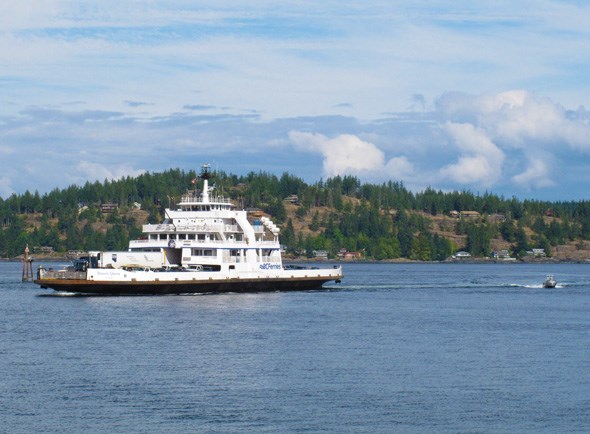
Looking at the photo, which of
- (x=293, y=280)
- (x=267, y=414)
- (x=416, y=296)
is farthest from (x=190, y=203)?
(x=267, y=414)

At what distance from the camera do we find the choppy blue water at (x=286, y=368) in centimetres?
4459

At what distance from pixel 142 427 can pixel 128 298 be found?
57.5 m

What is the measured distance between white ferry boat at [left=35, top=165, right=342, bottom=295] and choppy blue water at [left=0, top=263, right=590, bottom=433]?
4.04m

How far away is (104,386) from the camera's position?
5106 centimetres

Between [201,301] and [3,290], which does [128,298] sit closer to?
[201,301]

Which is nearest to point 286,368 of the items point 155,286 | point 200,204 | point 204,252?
point 155,286

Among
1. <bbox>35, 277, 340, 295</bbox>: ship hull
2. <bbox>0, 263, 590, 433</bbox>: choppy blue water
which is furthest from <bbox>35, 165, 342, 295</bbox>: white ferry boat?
<bbox>0, 263, 590, 433</bbox>: choppy blue water

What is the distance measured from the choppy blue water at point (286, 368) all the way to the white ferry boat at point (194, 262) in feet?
13.3

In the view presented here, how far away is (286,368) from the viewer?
5700cm

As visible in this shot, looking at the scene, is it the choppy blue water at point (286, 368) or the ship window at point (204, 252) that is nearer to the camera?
the choppy blue water at point (286, 368)

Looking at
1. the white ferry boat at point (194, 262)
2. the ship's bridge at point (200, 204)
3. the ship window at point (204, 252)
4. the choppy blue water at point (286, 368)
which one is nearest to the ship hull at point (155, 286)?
the white ferry boat at point (194, 262)

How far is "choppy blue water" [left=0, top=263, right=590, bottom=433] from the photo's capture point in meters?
44.6

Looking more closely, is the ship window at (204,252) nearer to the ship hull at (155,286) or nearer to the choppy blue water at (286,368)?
the ship hull at (155,286)

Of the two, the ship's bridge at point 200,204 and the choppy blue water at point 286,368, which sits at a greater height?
the ship's bridge at point 200,204
